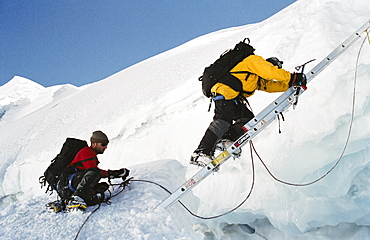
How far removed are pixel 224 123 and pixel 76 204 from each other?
1.86 m

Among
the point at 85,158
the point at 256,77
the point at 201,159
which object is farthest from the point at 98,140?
the point at 256,77

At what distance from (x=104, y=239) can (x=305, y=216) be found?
2.41 meters

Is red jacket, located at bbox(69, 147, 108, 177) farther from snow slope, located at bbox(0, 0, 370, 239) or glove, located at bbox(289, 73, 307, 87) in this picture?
glove, located at bbox(289, 73, 307, 87)

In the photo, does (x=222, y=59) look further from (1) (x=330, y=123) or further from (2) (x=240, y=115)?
(1) (x=330, y=123)

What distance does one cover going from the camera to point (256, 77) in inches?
144

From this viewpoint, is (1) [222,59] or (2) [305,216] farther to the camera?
(2) [305,216]

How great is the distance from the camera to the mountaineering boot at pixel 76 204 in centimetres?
369

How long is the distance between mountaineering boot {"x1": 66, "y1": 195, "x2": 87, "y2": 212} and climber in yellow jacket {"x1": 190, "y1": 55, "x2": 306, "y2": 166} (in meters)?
1.32

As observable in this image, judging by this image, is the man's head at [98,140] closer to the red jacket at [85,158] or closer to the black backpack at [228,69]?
the red jacket at [85,158]

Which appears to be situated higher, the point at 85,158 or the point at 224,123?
the point at 85,158

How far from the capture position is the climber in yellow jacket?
3.38 m

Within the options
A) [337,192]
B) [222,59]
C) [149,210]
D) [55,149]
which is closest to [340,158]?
[337,192]

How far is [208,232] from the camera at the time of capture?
4.61m

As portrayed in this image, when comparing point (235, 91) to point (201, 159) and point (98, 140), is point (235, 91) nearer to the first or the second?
point (201, 159)
